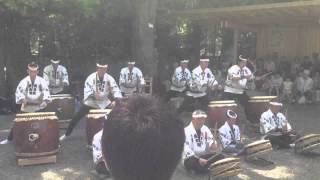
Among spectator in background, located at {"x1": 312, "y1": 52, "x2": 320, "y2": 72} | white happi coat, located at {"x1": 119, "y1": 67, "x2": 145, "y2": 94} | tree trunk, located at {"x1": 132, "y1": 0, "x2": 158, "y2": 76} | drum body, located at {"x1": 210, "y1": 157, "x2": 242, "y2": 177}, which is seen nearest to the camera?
drum body, located at {"x1": 210, "y1": 157, "x2": 242, "y2": 177}

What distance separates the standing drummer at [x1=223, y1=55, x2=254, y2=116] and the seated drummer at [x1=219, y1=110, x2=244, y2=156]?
8.59 feet

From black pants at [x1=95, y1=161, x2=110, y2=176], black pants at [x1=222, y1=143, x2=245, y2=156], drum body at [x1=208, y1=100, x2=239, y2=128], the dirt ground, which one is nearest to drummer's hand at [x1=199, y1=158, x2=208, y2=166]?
the dirt ground

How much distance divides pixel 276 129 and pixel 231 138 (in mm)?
1309

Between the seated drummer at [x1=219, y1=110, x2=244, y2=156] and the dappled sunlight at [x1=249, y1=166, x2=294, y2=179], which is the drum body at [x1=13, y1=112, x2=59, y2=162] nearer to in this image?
the seated drummer at [x1=219, y1=110, x2=244, y2=156]

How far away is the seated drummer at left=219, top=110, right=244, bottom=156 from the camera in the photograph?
330 inches

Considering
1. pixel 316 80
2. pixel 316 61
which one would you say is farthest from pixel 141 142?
pixel 316 61

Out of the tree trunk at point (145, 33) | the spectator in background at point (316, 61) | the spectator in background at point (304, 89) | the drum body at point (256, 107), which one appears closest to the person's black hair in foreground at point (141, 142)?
the drum body at point (256, 107)

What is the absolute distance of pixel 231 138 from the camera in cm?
847

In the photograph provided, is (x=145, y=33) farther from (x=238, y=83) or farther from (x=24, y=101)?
(x=24, y=101)

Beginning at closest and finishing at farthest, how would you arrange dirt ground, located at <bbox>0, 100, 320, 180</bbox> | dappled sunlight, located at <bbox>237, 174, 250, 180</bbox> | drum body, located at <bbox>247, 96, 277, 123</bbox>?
dirt ground, located at <bbox>0, 100, 320, 180</bbox> < dappled sunlight, located at <bbox>237, 174, 250, 180</bbox> < drum body, located at <bbox>247, 96, 277, 123</bbox>

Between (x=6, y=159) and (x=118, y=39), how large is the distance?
9.11 metres

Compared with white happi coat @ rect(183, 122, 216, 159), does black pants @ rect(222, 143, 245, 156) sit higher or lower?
lower

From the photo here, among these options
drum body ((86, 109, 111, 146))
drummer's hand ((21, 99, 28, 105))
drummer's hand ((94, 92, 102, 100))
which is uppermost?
drummer's hand ((94, 92, 102, 100))

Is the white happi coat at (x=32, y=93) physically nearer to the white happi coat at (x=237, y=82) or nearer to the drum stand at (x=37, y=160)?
the drum stand at (x=37, y=160)
